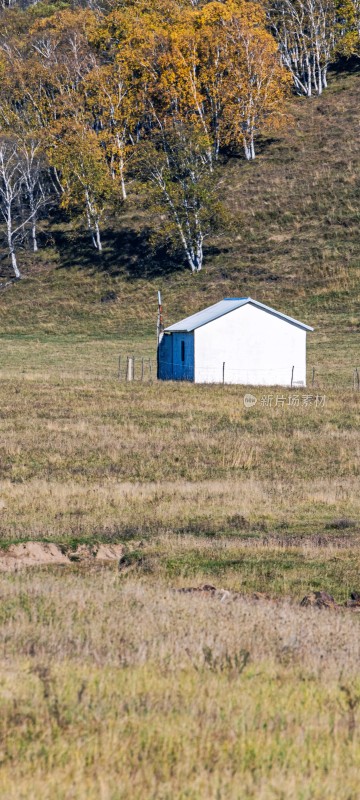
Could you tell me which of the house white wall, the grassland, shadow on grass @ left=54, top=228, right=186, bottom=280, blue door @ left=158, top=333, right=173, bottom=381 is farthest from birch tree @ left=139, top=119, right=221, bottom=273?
the house white wall

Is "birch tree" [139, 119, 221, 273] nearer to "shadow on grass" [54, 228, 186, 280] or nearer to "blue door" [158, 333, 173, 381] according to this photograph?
"shadow on grass" [54, 228, 186, 280]

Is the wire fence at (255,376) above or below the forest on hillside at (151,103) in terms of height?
below

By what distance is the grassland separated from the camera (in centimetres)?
641

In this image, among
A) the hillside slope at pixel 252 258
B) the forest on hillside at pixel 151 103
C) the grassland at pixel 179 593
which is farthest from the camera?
the forest on hillside at pixel 151 103

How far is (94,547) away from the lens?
53.9ft

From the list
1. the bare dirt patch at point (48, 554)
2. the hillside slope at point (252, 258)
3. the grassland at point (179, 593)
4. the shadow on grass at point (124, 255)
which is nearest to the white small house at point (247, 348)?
the grassland at point (179, 593)

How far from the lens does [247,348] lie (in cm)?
5138

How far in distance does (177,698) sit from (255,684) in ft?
2.35

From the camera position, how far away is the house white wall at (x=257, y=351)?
50906 millimetres

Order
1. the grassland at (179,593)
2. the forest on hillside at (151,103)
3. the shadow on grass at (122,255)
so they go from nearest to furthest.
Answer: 1. the grassland at (179,593)
2. the forest on hillside at (151,103)
3. the shadow on grass at (122,255)

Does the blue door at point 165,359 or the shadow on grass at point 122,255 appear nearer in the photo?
the blue door at point 165,359

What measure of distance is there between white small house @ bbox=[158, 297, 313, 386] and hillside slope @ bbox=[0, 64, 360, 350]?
11.8m

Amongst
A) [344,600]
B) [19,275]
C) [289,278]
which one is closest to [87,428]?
[344,600]

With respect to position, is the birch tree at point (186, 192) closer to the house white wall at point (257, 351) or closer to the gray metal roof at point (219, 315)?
the gray metal roof at point (219, 315)
